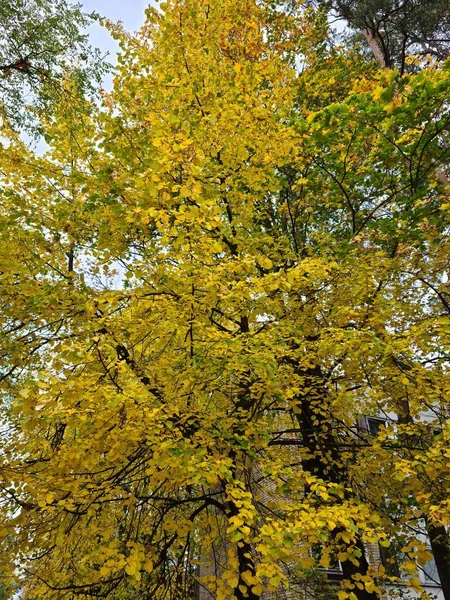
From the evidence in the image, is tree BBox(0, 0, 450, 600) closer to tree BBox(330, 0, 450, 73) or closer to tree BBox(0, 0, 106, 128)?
tree BBox(0, 0, 106, 128)

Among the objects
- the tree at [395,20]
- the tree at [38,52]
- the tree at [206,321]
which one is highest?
the tree at [395,20]

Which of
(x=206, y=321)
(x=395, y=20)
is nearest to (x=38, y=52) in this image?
(x=206, y=321)

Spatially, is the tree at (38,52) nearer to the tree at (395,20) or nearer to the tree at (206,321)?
the tree at (206,321)

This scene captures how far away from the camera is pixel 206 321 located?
4.39 meters

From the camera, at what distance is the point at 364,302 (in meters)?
5.29

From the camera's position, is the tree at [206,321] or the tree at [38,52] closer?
the tree at [206,321]

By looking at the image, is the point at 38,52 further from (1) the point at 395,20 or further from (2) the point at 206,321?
(1) the point at 395,20

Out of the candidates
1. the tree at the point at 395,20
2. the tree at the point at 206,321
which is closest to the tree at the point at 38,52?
the tree at the point at 206,321

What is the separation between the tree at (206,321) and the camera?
3.45 metres

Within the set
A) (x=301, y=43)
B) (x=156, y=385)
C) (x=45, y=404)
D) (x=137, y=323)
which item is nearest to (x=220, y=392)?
(x=156, y=385)

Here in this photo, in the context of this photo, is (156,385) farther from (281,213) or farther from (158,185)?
(281,213)

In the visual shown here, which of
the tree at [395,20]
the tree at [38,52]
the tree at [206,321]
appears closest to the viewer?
the tree at [206,321]

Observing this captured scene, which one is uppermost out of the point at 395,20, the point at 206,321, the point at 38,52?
the point at 395,20

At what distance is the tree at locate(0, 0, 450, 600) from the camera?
3.45 meters
